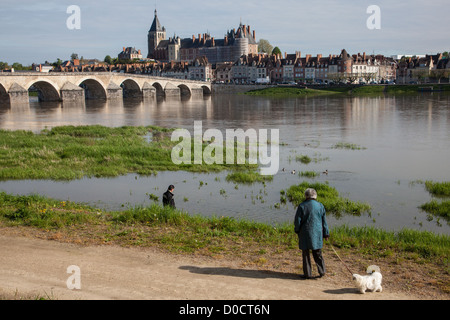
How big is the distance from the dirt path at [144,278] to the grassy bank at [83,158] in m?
8.42

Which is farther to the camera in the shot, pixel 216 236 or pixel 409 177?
pixel 409 177

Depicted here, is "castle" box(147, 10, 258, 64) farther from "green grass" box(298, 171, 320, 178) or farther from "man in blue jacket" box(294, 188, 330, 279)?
"man in blue jacket" box(294, 188, 330, 279)

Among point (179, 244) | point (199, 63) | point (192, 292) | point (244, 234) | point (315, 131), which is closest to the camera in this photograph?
point (192, 292)

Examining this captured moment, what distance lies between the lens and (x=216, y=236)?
30.5 feet

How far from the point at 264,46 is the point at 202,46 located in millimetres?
23884

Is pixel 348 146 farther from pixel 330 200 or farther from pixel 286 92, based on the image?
pixel 286 92

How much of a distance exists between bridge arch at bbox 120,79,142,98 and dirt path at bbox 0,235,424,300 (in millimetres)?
76588

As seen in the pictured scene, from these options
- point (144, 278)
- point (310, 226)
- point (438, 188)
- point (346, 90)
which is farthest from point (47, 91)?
point (310, 226)

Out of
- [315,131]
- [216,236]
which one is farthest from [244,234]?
[315,131]

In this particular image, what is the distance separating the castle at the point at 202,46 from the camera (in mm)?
149125

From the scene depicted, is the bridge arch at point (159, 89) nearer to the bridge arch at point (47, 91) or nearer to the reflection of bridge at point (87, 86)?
the reflection of bridge at point (87, 86)

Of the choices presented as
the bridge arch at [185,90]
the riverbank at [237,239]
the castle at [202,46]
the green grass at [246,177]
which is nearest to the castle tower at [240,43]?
the castle at [202,46]

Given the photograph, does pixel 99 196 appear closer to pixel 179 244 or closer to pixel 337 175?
pixel 179 244

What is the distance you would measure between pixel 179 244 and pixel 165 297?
8.25 feet
